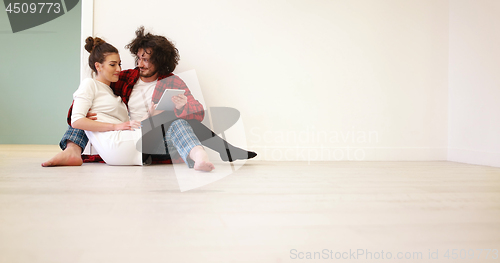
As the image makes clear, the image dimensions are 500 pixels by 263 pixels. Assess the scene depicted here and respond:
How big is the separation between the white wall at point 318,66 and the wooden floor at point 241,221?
123cm

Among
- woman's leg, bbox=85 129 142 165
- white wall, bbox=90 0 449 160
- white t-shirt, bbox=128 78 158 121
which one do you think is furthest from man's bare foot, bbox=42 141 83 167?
white wall, bbox=90 0 449 160

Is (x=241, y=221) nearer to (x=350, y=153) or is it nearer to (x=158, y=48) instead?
(x=158, y=48)

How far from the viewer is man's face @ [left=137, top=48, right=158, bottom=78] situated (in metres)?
2.09

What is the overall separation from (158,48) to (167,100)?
0.47 meters

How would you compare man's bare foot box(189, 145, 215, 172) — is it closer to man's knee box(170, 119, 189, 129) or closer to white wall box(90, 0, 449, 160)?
man's knee box(170, 119, 189, 129)

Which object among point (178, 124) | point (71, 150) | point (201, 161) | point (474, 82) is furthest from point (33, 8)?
point (474, 82)

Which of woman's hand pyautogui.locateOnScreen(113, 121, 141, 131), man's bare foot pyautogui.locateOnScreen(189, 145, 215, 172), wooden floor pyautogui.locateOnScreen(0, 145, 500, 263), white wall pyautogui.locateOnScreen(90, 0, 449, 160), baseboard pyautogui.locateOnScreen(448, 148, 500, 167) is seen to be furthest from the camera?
white wall pyautogui.locateOnScreen(90, 0, 449, 160)

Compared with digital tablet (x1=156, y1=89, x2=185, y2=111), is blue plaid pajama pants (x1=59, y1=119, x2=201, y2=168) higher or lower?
lower

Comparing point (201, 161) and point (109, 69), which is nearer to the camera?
point (201, 161)

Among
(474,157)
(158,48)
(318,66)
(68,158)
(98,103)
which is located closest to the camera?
(68,158)

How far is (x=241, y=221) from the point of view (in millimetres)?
753

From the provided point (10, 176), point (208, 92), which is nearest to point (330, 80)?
point (208, 92)

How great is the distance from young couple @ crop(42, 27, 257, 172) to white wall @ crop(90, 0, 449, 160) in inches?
11.1

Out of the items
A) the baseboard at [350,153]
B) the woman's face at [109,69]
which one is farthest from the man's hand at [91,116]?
the baseboard at [350,153]
